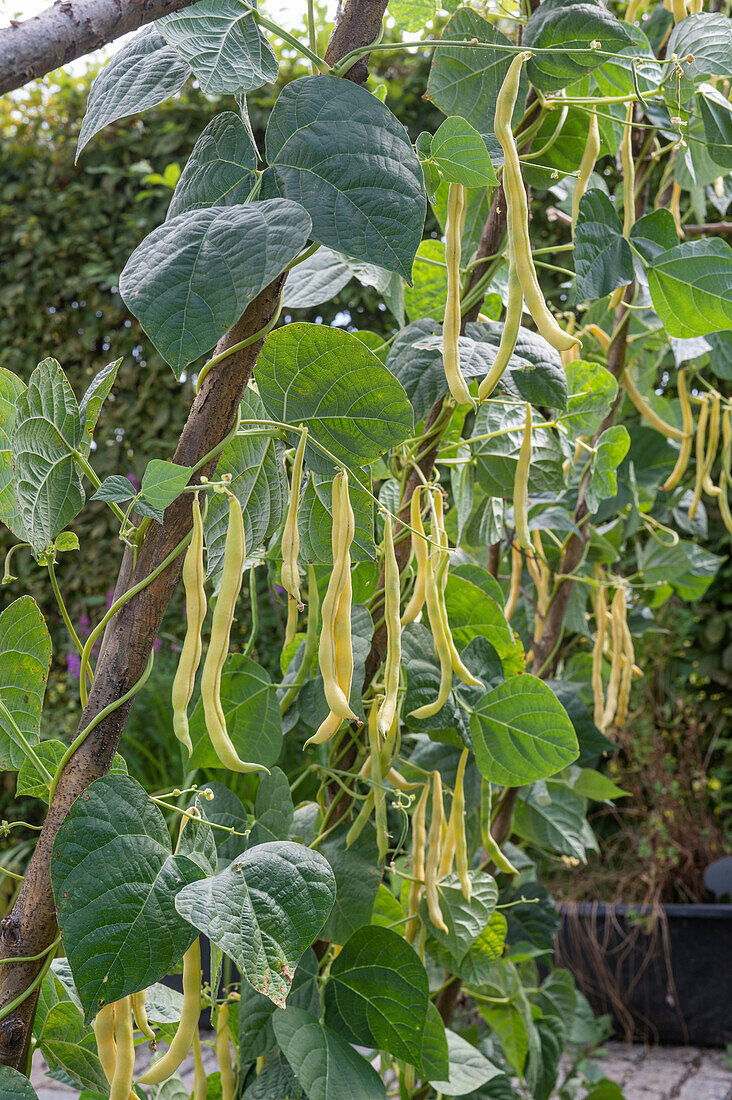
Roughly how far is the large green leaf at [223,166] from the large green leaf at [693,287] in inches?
11.9

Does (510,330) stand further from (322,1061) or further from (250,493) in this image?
(322,1061)

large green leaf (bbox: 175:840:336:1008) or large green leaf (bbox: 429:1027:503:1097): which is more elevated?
large green leaf (bbox: 175:840:336:1008)

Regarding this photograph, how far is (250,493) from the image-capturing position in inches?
19.7

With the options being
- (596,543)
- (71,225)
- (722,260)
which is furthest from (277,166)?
(71,225)

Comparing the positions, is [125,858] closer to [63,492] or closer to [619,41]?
Answer: [63,492]

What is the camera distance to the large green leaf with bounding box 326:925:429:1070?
0.54 meters

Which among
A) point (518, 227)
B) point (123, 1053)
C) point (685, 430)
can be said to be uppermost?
point (518, 227)

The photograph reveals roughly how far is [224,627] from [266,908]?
0.42 ft

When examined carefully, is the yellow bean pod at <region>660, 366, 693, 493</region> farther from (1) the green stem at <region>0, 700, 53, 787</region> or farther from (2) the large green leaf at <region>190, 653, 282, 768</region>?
(1) the green stem at <region>0, 700, 53, 787</region>

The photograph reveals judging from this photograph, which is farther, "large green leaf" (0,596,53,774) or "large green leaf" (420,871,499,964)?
"large green leaf" (420,871,499,964)

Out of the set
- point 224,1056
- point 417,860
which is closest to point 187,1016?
point 224,1056

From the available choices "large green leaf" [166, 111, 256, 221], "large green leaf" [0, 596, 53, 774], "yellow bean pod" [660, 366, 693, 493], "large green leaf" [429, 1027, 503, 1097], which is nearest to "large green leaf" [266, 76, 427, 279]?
"large green leaf" [166, 111, 256, 221]

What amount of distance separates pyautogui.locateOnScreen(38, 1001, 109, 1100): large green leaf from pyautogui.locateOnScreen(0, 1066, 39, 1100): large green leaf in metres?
0.08

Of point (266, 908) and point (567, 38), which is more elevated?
point (567, 38)
